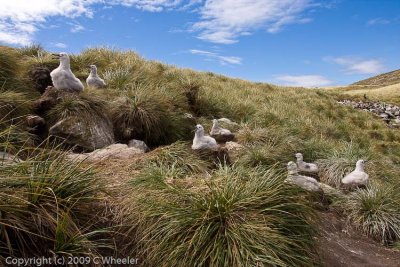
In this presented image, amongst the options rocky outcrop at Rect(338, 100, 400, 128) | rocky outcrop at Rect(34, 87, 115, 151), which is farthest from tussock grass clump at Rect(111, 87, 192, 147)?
rocky outcrop at Rect(338, 100, 400, 128)

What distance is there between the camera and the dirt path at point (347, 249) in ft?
19.2

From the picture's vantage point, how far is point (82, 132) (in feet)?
26.0

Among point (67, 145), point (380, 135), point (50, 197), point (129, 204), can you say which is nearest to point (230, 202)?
point (129, 204)

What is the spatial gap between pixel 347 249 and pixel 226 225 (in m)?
3.26

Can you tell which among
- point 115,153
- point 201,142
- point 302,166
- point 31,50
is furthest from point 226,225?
point 31,50

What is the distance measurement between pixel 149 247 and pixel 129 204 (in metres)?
0.76

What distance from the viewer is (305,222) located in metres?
4.71

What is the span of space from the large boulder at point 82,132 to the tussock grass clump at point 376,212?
16.8ft

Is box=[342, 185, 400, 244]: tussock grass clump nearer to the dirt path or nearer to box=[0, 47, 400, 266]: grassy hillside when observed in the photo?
box=[0, 47, 400, 266]: grassy hillside

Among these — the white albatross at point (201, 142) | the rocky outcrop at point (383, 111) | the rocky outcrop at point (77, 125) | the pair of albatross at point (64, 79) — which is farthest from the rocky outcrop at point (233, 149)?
the rocky outcrop at point (383, 111)

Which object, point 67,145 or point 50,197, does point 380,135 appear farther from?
point 50,197

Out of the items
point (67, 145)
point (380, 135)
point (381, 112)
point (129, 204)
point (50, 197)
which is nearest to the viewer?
point (50, 197)

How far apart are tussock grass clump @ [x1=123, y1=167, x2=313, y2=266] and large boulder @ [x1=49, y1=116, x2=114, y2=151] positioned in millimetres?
3369

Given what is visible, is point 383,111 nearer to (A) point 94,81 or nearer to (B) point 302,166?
(B) point 302,166
